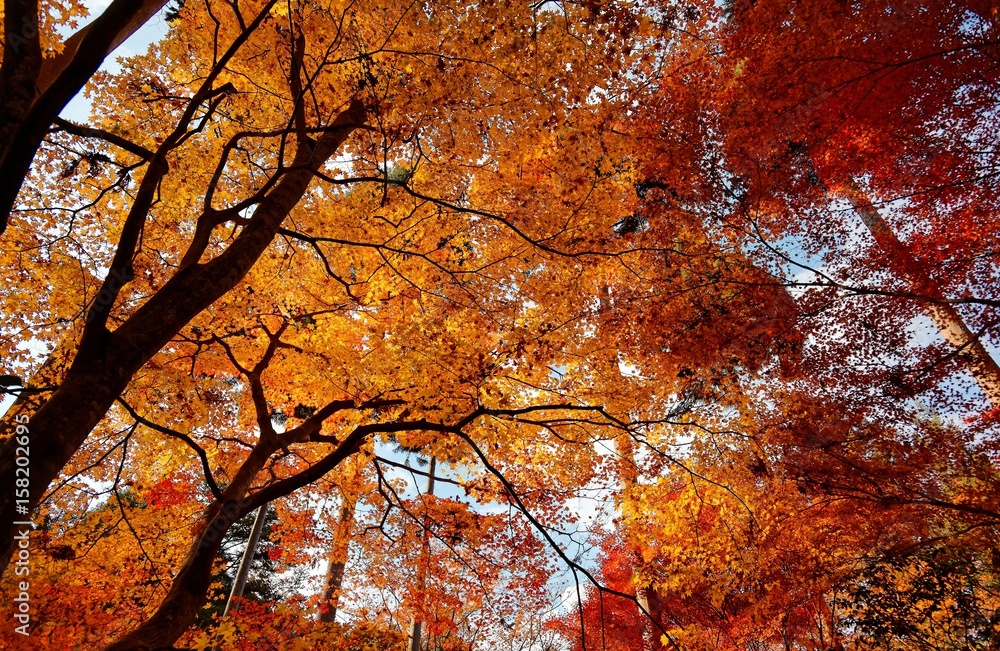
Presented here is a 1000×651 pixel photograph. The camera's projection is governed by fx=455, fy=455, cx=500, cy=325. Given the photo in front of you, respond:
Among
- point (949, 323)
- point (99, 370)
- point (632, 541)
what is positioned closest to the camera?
point (99, 370)

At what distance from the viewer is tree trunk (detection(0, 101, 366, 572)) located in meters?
2.22

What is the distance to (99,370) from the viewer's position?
258cm

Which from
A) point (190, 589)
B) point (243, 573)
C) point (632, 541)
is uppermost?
point (632, 541)

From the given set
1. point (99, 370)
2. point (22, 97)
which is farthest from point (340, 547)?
point (22, 97)

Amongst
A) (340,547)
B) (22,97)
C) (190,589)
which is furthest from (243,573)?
(22,97)

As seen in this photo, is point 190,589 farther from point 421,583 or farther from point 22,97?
point 421,583

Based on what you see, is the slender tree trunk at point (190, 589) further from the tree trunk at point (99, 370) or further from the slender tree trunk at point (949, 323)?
the slender tree trunk at point (949, 323)

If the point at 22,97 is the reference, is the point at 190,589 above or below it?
below

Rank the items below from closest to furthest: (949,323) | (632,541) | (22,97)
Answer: (22,97), (949,323), (632,541)

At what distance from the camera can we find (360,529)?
859 cm

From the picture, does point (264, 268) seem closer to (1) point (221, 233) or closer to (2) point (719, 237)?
(1) point (221, 233)

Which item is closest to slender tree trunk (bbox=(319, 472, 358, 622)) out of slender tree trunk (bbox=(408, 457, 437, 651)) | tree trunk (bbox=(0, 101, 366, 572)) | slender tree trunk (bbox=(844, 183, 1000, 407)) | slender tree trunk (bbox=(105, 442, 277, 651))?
slender tree trunk (bbox=(408, 457, 437, 651))

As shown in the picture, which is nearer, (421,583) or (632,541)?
(421,583)

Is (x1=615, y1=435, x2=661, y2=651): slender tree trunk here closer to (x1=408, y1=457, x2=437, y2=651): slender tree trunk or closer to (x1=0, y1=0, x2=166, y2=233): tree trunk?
(x1=408, y1=457, x2=437, y2=651): slender tree trunk
